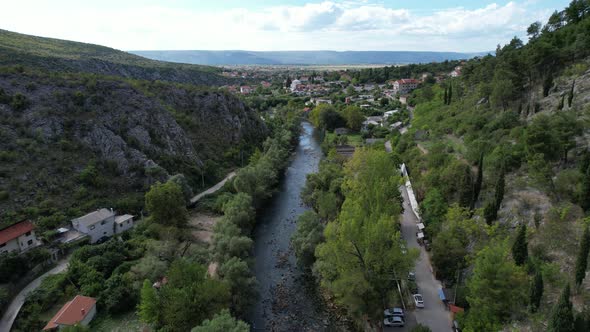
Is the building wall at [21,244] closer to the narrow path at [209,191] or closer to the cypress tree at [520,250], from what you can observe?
the narrow path at [209,191]

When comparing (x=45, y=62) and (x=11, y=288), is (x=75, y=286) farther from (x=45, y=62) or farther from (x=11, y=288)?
(x=45, y=62)

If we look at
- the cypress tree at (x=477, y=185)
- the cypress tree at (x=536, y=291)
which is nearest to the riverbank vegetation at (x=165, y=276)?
the cypress tree at (x=536, y=291)

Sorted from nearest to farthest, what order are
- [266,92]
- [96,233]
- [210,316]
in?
1. [210,316]
2. [96,233]
3. [266,92]

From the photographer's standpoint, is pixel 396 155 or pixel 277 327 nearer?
pixel 277 327

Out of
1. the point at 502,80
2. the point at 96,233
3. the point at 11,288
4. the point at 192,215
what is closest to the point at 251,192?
the point at 192,215

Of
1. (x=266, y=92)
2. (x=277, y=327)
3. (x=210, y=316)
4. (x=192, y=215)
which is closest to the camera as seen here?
(x=210, y=316)

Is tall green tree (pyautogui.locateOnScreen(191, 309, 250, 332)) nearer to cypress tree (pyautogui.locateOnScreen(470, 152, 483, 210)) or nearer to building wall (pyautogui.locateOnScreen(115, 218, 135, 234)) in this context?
building wall (pyautogui.locateOnScreen(115, 218, 135, 234))

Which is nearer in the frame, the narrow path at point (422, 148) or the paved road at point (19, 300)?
the paved road at point (19, 300)
